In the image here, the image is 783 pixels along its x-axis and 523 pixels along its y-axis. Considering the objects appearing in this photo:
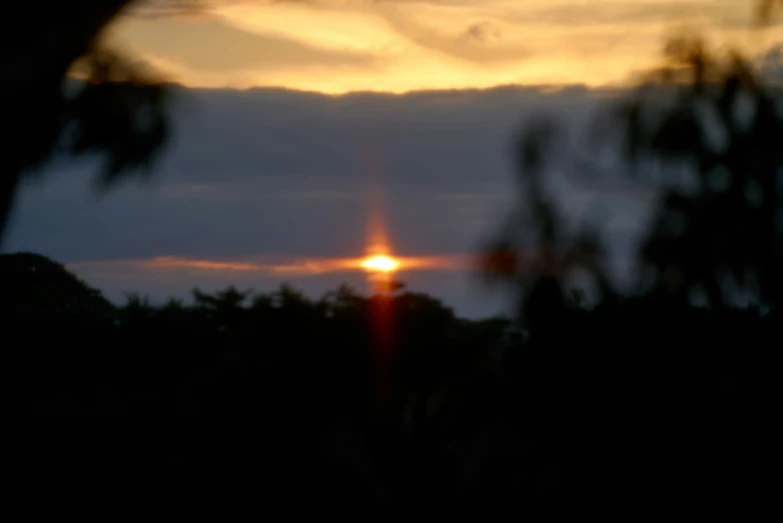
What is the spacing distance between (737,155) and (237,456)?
7.24 meters

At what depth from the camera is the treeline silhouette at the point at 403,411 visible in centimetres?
784

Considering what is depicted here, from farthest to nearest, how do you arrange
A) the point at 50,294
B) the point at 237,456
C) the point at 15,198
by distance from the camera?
the point at 50,294
the point at 237,456
the point at 15,198

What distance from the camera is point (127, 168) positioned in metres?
14.9

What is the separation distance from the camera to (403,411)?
27.9 ft

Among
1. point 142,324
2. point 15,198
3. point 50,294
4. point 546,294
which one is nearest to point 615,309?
point 546,294

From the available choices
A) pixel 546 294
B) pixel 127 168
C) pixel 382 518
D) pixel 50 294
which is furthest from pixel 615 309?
pixel 50 294

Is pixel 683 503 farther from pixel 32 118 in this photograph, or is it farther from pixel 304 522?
pixel 32 118

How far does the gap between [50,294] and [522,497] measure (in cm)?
1187

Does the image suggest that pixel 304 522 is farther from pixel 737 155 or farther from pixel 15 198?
pixel 737 155

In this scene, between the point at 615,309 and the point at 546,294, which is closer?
the point at 615,309

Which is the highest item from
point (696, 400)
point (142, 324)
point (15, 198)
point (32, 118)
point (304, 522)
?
point (32, 118)

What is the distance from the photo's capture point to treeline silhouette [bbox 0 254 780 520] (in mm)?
7840

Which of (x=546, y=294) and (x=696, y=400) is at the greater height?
(x=546, y=294)

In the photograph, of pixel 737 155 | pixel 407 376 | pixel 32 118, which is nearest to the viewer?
pixel 32 118
